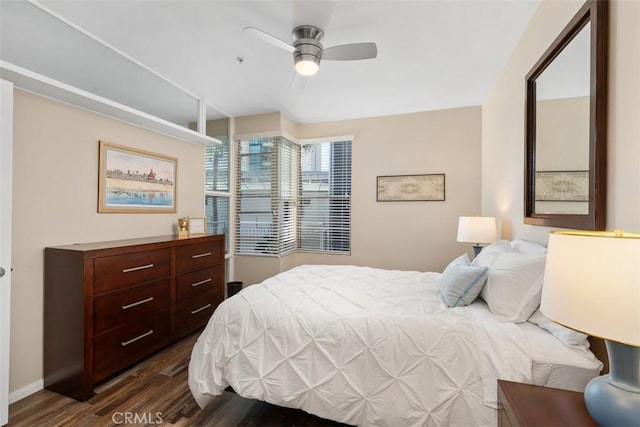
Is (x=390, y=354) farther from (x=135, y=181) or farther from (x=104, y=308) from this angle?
(x=135, y=181)

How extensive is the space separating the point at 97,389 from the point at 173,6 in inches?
108

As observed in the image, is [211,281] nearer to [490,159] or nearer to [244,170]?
[244,170]

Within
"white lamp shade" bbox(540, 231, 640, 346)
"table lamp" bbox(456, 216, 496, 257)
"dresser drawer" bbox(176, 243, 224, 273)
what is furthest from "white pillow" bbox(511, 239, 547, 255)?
"dresser drawer" bbox(176, 243, 224, 273)

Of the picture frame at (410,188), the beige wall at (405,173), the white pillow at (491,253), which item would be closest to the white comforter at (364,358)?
the white pillow at (491,253)

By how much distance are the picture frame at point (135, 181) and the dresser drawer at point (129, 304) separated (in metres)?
0.80

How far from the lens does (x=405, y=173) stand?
13.4 feet

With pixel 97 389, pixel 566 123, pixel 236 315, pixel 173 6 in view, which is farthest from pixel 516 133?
pixel 97 389

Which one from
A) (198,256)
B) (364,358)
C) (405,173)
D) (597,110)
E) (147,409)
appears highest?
(405,173)

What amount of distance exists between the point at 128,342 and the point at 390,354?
2.04 meters

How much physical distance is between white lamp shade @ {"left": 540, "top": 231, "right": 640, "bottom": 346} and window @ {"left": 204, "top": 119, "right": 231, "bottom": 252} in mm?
3776

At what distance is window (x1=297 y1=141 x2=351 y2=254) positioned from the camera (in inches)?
174

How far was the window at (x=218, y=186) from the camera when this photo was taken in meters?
3.98

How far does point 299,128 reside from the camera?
4602mm

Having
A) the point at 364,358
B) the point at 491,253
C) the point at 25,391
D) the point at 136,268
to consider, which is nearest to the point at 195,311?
the point at 136,268
